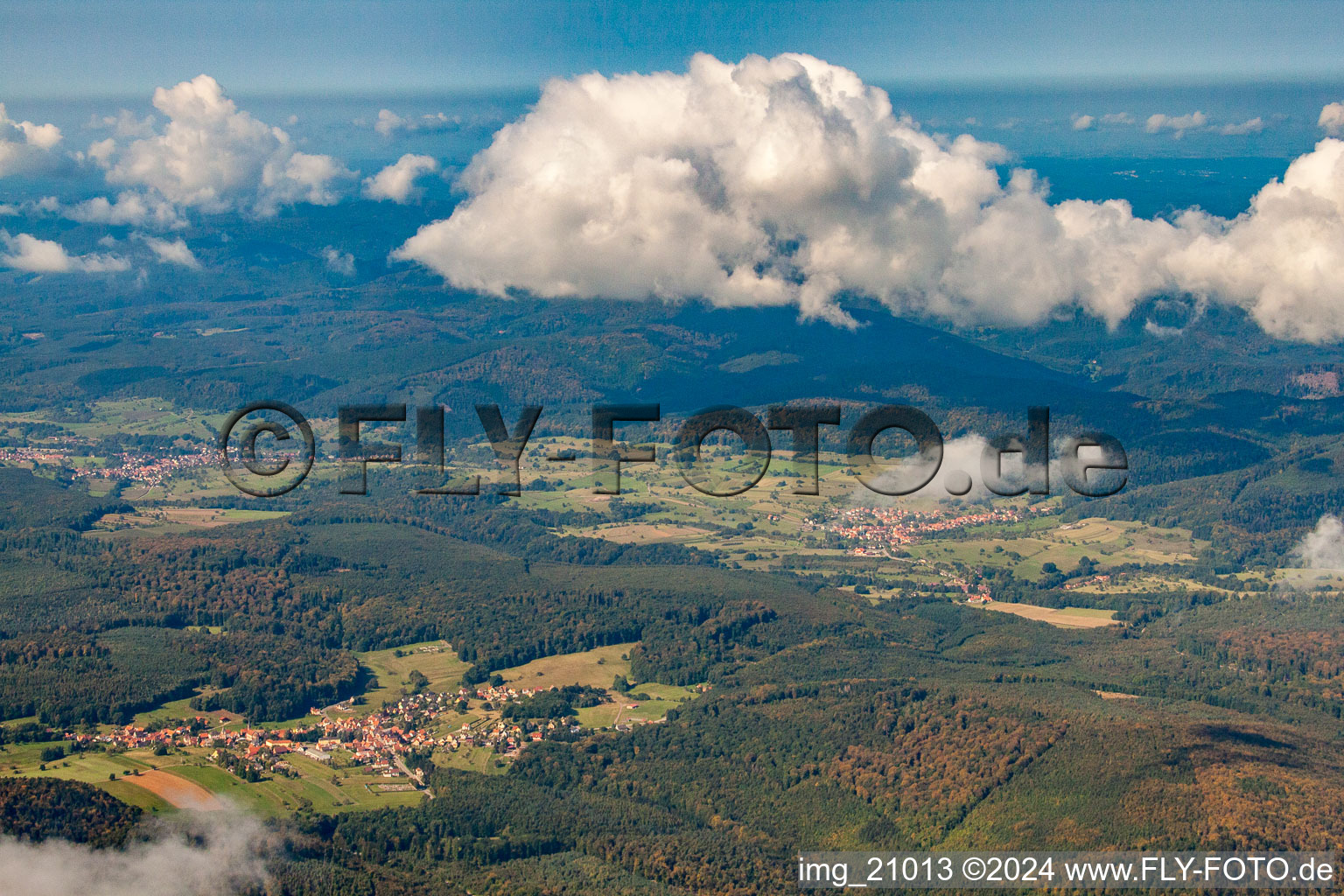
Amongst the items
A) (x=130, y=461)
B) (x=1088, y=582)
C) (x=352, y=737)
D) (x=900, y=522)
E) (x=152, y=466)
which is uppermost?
(x=130, y=461)

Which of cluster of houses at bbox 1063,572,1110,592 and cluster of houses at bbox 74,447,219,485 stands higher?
cluster of houses at bbox 74,447,219,485

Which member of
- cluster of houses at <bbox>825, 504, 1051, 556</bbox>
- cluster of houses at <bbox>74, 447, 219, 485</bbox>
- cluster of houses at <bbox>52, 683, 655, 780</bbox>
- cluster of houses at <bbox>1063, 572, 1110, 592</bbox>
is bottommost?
cluster of houses at <bbox>52, 683, 655, 780</bbox>

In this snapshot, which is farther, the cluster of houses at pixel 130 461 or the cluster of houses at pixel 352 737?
the cluster of houses at pixel 130 461

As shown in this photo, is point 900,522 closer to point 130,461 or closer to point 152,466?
point 152,466

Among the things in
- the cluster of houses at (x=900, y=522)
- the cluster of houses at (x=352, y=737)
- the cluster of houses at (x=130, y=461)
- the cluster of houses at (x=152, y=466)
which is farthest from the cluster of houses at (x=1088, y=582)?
the cluster of houses at (x=130, y=461)

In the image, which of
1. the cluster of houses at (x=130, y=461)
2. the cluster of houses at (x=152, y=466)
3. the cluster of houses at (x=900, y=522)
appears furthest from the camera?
the cluster of houses at (x=130, y=461)

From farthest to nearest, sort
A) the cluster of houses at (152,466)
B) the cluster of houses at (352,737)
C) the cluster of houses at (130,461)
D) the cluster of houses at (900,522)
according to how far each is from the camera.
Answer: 1. the cluster of houses at (130,461)
2. the cluster of houses at (152,466)
3. the cluster of houses at (900,522)
4. the cluster of houses at (352,737)

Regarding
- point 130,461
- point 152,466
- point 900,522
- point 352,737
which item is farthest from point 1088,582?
point 130,461

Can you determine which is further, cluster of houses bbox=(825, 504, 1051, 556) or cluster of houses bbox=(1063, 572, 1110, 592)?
cluster of houses bbox=(825, 504, 1051, 556)

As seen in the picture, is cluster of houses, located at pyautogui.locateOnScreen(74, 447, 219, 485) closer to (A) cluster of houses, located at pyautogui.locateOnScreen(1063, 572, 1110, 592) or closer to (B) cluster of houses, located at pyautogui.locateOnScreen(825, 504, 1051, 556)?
(B) cluster of houses, located at pyautogui.locateOnScreen(825, 504, 1051, 556)

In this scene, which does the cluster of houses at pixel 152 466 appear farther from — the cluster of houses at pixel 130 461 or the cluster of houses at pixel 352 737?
the cluster of houses at pixel 352 737

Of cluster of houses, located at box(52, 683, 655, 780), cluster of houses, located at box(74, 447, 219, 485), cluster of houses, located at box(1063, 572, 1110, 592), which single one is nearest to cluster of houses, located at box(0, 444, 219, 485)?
cluster of houses, located at box(74, 447, 219, 485)
